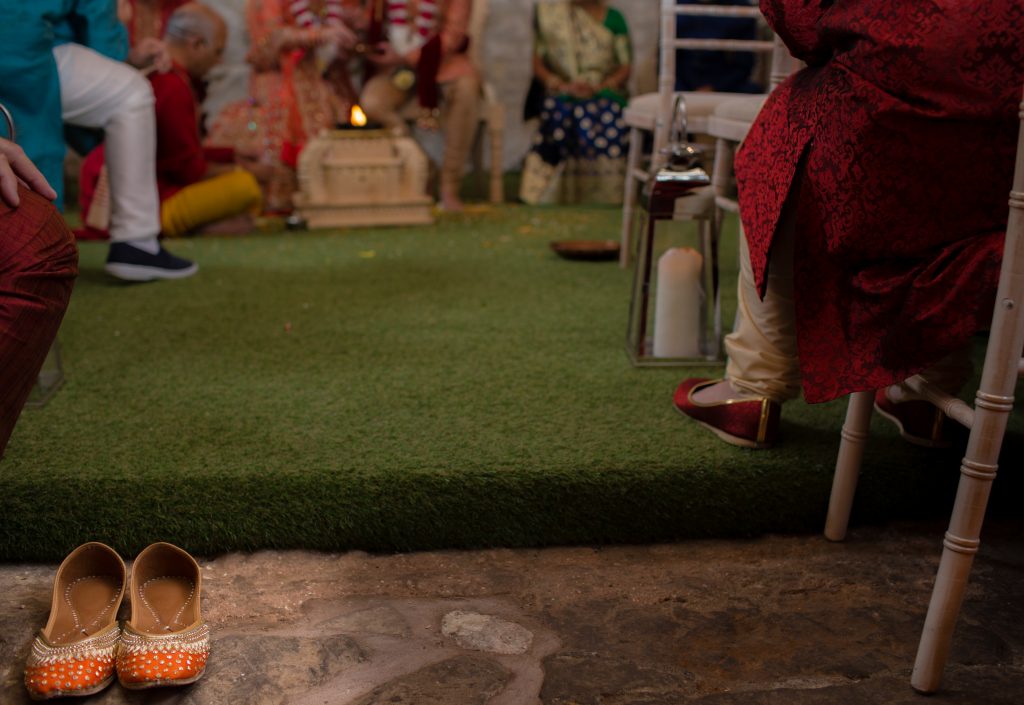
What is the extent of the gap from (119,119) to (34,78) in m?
0.38

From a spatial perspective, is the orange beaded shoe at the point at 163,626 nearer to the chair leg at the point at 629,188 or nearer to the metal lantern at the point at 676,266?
the metal lantern at the point at 676,266

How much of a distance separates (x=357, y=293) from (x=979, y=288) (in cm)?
183

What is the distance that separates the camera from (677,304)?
6.33ft

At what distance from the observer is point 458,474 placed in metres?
1.40

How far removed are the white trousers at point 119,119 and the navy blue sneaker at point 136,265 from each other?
1.6 inches

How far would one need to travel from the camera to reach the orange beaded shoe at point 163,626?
3.49ft

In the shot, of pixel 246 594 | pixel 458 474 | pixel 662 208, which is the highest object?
pixel 662 208

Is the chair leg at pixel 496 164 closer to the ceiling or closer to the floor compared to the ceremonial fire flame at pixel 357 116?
closer to the floor

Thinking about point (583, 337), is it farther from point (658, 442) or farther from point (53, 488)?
point (53, 488)

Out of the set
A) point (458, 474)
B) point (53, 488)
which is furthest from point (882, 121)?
point (53, 488)

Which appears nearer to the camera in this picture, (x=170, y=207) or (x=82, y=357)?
(x=82, y=357)

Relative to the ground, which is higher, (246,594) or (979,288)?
(979,288)

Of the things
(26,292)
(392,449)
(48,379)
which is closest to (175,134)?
(48,379)

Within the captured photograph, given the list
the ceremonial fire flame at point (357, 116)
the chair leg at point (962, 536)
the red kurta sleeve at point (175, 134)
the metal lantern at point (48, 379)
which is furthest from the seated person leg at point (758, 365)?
the red kurta sleeve at point (175, 134)
